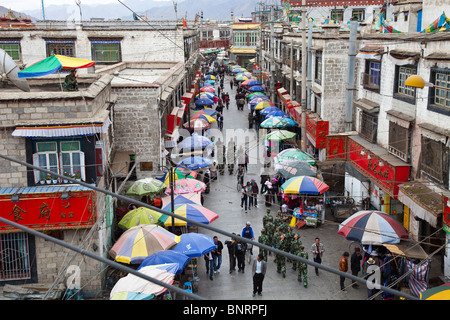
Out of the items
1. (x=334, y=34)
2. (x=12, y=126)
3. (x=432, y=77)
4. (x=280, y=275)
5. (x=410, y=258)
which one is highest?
(x=334, y=34)

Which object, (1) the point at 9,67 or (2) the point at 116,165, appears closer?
(1) the point at 9,67

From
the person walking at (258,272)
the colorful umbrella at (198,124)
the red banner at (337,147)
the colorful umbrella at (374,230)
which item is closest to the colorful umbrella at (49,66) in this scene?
the person walking at (258,272)

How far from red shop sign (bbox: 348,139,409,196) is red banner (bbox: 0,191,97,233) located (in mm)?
10189

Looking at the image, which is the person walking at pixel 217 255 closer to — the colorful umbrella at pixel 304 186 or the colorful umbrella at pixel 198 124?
the colorful umbrella at pixel 304 186

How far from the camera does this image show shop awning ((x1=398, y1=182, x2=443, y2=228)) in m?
14.2

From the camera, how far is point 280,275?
16.4 m

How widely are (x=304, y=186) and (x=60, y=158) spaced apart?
31.6 ft

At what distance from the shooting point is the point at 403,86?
60.5ft

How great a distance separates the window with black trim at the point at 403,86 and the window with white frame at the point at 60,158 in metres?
11.5

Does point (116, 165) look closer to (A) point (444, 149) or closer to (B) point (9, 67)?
(B) point (9, 67)

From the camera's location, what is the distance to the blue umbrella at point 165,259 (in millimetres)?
13563
